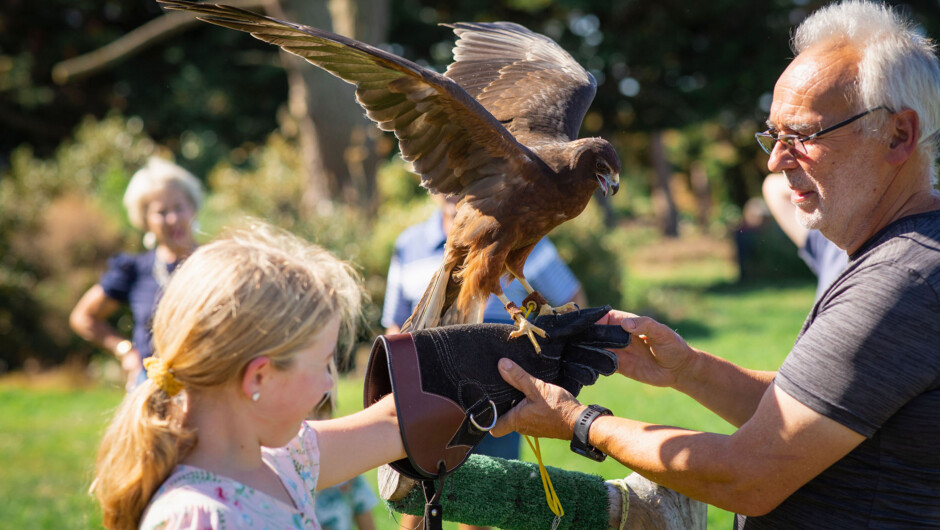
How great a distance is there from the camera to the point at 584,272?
10805mm

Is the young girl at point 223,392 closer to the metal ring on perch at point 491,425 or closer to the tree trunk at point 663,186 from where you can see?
the metal ring on perch at point 491,425

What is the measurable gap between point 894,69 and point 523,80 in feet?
6.88

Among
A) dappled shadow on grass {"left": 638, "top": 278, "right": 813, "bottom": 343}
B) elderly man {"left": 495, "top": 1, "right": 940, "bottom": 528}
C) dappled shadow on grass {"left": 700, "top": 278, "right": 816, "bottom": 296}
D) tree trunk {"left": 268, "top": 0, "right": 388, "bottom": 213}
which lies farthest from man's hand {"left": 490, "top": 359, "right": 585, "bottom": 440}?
dappled shadow on grass {"left": 700, "top": 278, "right": 816, "bottom": 296}

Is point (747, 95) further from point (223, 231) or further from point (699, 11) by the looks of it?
point (223, 231)

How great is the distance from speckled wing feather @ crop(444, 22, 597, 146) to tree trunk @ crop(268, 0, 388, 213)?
6.45 metres

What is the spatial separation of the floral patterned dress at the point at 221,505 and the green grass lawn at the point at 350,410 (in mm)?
509

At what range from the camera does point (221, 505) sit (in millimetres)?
1470

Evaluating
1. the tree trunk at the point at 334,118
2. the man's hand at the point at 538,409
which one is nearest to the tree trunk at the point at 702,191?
the tree trunk at the point at 334,118

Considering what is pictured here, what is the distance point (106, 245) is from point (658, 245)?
57.2 ft

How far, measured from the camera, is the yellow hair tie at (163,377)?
151cm

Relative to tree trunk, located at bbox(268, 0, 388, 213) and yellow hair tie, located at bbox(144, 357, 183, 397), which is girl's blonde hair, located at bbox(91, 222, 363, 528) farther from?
tree trunk, located at bbox(268, 0, 388, 213)

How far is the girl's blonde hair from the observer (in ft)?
4.86

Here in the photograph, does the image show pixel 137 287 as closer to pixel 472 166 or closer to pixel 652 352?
pixel 472 166

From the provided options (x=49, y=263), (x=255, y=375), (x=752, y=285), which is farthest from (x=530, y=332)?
(x=752, y=285)
